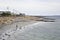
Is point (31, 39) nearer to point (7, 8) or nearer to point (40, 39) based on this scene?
point (40, 39)

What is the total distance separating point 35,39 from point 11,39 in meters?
3.87

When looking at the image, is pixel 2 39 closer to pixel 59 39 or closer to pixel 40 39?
pixel 40 39

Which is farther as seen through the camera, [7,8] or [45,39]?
[7,8]

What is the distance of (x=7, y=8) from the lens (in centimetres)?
13675

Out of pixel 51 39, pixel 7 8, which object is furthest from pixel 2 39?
pixel 7 8

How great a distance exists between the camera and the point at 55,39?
27078 millimetres

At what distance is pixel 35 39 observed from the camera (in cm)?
2694

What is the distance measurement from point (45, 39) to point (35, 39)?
161cm

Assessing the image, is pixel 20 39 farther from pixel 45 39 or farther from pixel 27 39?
pixel 45 39

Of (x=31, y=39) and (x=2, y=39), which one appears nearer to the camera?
(x=2, y=39)

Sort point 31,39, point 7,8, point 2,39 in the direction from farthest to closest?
point 7,8 < point 31,39 < point 2,39

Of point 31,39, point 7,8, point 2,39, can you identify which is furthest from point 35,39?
point 7,8

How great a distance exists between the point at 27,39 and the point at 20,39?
3.71 ft

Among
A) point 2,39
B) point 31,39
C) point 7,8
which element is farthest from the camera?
point 7,8
